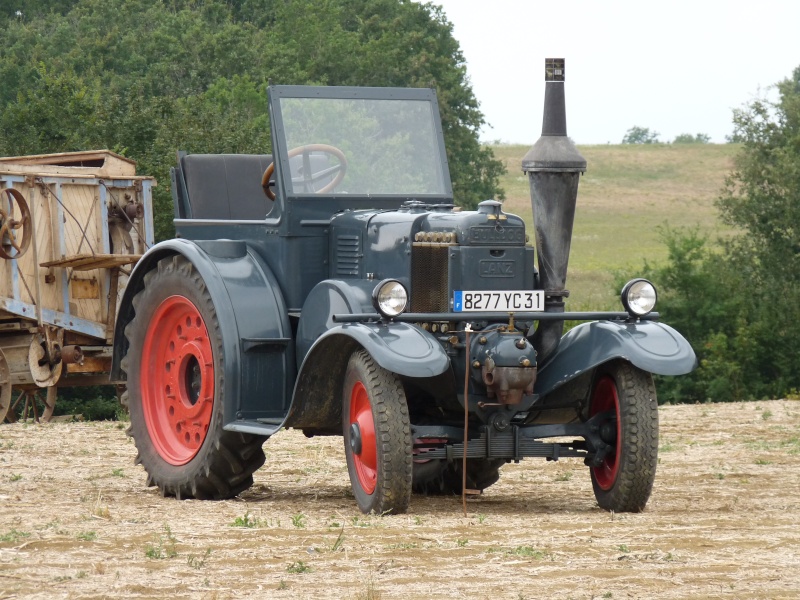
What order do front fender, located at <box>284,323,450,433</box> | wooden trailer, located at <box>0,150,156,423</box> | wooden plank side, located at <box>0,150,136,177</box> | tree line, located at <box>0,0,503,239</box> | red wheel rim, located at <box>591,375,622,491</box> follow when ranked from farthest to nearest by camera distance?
1. tree line, located at <box>0,0,503,239</box>
2. wooden plank side, located at <box>0,150,136,177</box>
3. wooden trailer, located at <box>0,150,156,423</box>
4. red wheel rim, located at <box>591,375,622,491</box>
5. front fender, located at <box>284,323,450,433</box>

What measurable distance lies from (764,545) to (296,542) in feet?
7.18

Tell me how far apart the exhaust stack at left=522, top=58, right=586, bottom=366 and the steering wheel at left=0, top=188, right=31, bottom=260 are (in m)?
9.07

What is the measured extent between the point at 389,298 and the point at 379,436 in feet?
2.52

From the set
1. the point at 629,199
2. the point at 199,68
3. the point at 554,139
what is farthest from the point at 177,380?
the point at 629,199

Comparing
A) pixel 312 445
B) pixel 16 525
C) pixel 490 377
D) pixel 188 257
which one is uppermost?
pixel 188 257

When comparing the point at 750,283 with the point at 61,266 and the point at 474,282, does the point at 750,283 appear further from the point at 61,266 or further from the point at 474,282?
the point at 474,282

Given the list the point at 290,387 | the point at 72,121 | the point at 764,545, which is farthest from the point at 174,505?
the point at 72,121

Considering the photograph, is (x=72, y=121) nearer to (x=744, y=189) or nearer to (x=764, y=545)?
(x=744, y=189)

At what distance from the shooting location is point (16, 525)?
742 cm

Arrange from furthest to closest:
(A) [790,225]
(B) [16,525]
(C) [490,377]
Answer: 1. (A) [790,225]
2. (C) [490,377]
3. (B) [16,525]

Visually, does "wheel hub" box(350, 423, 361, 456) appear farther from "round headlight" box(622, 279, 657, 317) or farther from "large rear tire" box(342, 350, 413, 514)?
"round headlight" box(622, 279, 657, 317)

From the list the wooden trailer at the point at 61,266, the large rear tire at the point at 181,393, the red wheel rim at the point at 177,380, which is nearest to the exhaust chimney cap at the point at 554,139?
the large rear tire at the point at 181,393

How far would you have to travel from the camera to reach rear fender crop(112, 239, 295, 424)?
8.84 m

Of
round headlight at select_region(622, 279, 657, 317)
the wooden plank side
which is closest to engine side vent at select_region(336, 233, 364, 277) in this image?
round headlight at select_region(622, 279, 657, 317)
